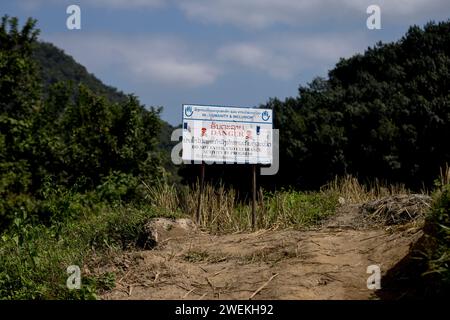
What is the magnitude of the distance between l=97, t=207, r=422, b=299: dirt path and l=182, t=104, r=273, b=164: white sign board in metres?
1.56

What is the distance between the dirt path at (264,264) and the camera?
7051 mm

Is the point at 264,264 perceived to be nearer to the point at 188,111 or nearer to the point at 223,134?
the point at 223,134

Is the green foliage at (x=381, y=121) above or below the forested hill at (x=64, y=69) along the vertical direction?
below

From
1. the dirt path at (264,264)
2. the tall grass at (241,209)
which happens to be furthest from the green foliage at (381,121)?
the dirt path at (264,264)

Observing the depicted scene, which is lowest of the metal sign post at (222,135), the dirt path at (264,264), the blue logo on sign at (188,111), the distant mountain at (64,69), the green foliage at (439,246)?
the dirt path at (264,264)

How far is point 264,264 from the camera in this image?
784 centimetres

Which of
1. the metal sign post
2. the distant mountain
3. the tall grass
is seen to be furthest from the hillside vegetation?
the distant mountain

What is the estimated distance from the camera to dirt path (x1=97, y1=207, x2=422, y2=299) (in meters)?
7.05

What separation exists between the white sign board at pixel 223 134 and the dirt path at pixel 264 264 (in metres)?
1.56

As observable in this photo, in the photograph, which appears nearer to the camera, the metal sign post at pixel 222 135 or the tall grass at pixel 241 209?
the tall grass at pixel 241 209

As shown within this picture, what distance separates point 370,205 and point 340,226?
67 cm

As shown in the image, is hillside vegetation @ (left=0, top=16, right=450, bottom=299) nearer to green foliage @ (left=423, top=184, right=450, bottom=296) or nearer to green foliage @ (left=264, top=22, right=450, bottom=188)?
green foliage @ (left=264, top=22, right=450, bottom=188)

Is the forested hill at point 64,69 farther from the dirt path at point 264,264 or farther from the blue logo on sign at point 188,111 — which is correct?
the dirt path at point 264,264
